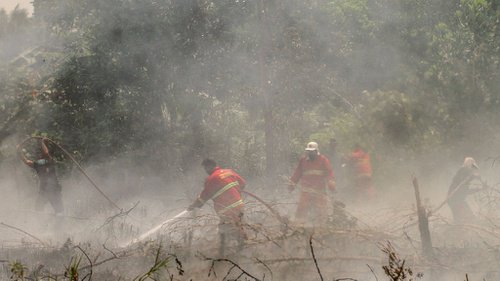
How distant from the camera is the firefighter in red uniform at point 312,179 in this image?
8.70 meters

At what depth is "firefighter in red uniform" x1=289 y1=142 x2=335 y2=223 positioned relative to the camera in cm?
870

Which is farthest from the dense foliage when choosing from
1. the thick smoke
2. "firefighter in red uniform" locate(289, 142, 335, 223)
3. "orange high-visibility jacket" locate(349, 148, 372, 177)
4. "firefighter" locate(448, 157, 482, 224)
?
"firefighter" locate(448, 157, 482, 224)

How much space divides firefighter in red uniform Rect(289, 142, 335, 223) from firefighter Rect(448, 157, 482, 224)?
66.4 inches

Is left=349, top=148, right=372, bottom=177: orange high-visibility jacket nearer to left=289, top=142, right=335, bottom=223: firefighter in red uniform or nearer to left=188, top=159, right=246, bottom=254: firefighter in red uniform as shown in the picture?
left=289, top=142, right=335, bottom=223: firefighter in red uniform

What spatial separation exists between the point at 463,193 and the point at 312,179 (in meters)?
2.12

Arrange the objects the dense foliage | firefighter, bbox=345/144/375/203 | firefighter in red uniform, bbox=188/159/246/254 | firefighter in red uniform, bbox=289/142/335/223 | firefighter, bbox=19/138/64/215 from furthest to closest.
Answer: the dense foliage
firefighter, bbox=345/144/375/203
firefighter, bbox=19/138/64/215
firefighter in red uniform, bbox=289/142/335/223
firefighter in red uniform, bbox=188/159/246/254

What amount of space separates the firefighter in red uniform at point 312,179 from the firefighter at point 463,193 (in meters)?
1.69

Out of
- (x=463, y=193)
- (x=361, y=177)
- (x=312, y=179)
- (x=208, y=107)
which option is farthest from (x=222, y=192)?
(x=208, y=107)

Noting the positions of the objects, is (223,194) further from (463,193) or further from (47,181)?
(47,181)

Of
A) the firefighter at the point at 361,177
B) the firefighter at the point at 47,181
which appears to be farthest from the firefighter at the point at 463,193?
the firefighter at the point at 47,181

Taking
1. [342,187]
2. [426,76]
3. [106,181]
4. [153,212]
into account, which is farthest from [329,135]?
[106,181]

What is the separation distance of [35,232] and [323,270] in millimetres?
5446

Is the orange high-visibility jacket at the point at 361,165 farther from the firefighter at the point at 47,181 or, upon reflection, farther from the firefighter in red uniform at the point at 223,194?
the firefighter at the point at 47,181

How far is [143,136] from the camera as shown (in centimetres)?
1391
